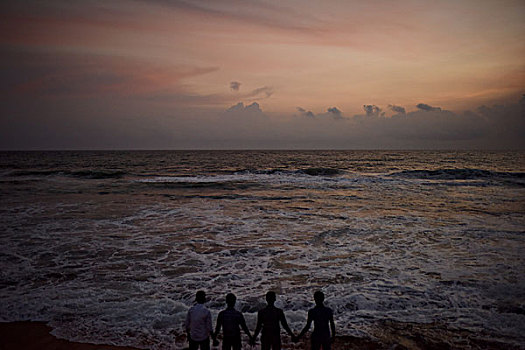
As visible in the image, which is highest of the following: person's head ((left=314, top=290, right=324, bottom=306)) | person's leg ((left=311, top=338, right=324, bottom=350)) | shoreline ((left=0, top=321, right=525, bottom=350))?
person's head ((left=314, top=290, right=324, bottom=306))

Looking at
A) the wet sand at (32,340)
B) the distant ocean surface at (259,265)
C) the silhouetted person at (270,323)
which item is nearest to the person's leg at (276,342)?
the silhouetted person at (270,323)

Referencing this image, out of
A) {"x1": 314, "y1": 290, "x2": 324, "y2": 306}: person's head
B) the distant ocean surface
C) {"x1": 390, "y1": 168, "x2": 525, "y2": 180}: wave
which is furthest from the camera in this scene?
{"x1": 390, "y1": 168, "x2": 525, "y2": 180}: wave

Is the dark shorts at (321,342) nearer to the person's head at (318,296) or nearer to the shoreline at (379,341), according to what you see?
the person's head at (318,296)

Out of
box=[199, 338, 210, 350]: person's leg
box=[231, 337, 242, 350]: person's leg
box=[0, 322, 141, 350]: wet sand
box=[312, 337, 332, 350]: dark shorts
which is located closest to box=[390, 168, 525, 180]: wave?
box=[312, 337, 332, 350]: dark shorts

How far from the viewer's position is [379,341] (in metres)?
5.87

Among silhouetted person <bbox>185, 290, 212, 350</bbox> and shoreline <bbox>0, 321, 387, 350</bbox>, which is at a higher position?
silhouetted person <bbox>185, 290, 212, 350</bbox>

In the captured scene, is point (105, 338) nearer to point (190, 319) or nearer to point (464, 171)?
point (190, 319)

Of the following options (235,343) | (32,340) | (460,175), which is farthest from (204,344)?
(460,175)

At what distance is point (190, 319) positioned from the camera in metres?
4.90

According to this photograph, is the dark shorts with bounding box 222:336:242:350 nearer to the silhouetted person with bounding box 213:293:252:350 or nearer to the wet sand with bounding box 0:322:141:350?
the silhouetted person with bounding box 213:293:252:350

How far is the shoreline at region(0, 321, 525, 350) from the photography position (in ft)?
18.7

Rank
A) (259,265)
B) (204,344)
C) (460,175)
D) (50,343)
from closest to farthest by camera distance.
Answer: (204,344)
(50,343)
(259,265)
(460,175)

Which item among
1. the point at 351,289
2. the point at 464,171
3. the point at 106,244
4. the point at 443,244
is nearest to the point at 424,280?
the point at 351,289

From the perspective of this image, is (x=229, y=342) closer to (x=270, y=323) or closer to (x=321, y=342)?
(x=270, y=323)
